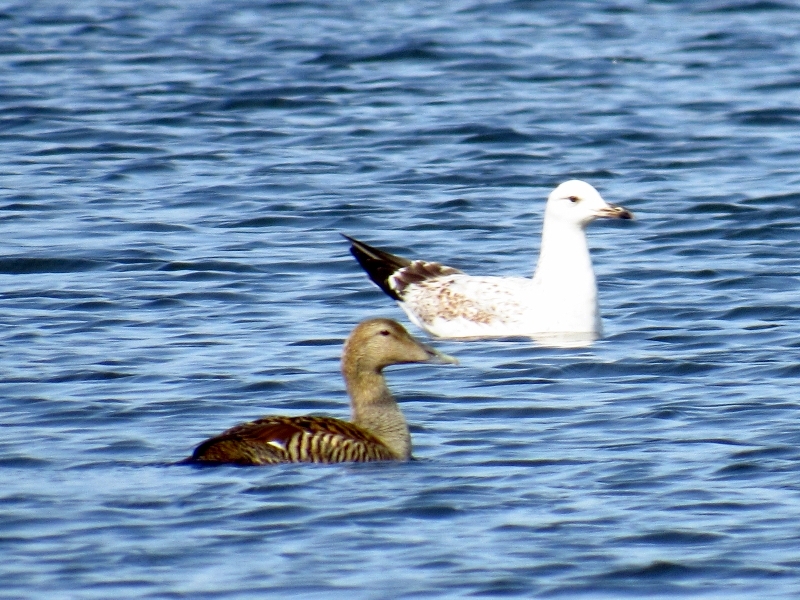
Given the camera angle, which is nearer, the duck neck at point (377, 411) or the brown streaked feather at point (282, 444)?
the brown streaked feather at point (282, 444)

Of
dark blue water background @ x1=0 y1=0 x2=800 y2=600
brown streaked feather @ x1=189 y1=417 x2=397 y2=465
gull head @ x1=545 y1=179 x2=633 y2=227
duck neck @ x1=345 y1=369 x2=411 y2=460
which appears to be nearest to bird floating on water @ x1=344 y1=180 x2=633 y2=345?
gull head @ x1=545 y1=179 x2=633 y2=227

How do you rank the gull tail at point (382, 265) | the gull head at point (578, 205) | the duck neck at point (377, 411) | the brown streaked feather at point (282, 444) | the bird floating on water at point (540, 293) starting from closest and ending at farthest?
the brown streaked feather at point (282, 444) < the duck neck at point (377, 411) < the bird floating on water at point (540, 293) < the gull head at point (578, 205) < the gull tail at point (382, 265)

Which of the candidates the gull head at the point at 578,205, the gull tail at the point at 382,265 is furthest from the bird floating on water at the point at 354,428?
the gull tail at the point at 382,265

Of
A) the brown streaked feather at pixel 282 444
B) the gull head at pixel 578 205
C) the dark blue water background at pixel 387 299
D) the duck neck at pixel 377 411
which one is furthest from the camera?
the gull head at pixel 578 205

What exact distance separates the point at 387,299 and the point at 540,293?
1.54 m

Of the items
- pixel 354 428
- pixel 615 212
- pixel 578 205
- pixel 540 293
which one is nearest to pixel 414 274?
pixel 540 293

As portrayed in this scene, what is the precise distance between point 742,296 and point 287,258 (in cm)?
340

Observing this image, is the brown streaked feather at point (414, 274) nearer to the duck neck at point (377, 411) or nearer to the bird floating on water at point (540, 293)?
the bird floating on water at point (540, 293)

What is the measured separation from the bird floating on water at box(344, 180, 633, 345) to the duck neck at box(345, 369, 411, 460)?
2882mm

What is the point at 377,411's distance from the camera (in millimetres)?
8492

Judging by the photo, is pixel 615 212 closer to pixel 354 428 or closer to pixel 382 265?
pixel 382 265

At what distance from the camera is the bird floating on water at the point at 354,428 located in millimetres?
8062

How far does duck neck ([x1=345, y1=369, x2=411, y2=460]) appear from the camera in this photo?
8391 millimetres

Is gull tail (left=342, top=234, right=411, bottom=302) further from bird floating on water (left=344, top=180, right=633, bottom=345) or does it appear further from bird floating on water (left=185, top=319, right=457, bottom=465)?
bird floating on water (left=185, top=319, right=457, bottom=465)
